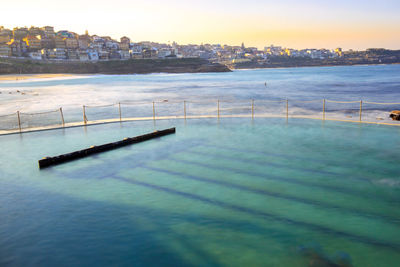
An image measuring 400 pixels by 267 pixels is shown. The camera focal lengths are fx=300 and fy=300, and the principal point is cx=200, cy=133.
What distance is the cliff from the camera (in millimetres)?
105425

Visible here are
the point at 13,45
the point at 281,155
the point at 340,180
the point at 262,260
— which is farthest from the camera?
the point at 13,45

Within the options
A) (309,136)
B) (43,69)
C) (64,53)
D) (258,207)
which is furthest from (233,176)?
(64,53)

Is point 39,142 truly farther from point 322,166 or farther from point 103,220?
point 322,166

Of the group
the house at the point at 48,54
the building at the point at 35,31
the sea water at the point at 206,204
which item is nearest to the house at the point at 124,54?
the house at the point at 48,54

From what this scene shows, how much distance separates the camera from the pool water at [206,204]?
17.8 feet

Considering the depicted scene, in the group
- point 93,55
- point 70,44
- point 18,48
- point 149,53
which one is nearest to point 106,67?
point 93,55

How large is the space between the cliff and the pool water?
10736 centimetres

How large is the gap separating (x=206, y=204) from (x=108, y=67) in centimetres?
13776

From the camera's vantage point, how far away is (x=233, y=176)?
364 inches

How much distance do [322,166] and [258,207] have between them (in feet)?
13.0

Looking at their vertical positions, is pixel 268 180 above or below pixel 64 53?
below

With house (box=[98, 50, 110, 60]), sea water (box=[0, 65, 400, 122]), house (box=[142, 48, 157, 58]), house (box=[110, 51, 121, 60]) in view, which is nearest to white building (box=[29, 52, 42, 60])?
house (box=[98, 50, 110, 60])

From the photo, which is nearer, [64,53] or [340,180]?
[340,180]

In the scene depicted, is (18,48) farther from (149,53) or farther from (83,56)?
(149,53)
